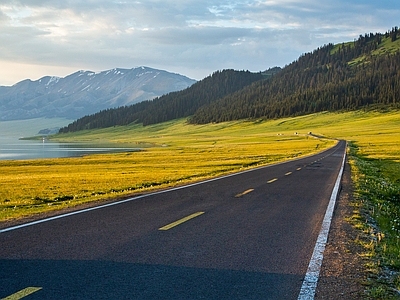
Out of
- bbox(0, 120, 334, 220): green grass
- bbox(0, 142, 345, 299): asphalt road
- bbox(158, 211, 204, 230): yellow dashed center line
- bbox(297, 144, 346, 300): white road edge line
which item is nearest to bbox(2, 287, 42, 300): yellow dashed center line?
bbox(0, 142, 345, 299): asphalt road

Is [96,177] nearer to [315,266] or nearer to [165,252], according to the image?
[165,252]

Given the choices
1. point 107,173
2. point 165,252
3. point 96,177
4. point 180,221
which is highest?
point 165,252

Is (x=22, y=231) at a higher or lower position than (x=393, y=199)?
higher

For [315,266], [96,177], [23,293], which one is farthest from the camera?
[96,177]

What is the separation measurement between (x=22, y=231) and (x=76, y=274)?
4.36 meters

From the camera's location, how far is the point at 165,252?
9242 mm

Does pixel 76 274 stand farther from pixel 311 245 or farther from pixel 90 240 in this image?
pixel 311 245

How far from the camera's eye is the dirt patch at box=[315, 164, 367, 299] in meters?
6.94

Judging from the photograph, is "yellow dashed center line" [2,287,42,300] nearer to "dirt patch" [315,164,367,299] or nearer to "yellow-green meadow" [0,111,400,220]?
"dirt patch" [315,164,367,299]

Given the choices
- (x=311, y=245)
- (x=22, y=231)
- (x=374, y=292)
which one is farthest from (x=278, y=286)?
Answer: (x=22, y=231)

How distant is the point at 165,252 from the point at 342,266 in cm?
355

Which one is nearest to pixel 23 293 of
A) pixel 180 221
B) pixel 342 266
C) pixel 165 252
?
pixel 165 252

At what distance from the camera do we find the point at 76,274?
7598 mm

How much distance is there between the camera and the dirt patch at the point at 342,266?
22.8ft
